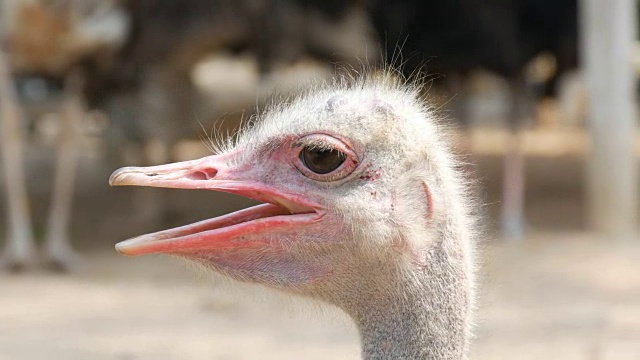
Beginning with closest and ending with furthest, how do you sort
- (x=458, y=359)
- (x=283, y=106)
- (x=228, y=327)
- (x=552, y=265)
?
(x=458, y=359) < (x=283, y=106) < (x=228, y=327) < (x=552, y=265)

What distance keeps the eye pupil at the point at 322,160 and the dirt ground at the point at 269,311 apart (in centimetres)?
34

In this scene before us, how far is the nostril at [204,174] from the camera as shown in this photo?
2.20 meters

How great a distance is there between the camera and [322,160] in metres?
2.20

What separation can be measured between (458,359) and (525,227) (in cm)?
431

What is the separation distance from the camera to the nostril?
2.20 meters

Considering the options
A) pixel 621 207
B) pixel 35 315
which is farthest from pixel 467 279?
pixel 621 207

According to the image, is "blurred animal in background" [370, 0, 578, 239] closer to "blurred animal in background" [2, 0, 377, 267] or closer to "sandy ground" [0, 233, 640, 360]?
"blurred animal in background" [2, 0, 377, 267]

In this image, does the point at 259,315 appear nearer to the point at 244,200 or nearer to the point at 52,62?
the point at 52,62

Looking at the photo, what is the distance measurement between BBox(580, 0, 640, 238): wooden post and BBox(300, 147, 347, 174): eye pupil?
3.99 meters

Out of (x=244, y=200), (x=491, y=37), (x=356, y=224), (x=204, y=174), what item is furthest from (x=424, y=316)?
(x=244, y=200)

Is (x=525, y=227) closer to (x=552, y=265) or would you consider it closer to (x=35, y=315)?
(x=552, y=265)

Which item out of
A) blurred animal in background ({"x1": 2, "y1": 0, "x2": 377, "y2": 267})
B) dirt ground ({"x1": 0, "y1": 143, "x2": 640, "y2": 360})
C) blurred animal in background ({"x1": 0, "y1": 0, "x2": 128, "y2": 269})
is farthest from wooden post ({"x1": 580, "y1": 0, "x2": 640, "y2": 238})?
blurred animal in background ({"x1": 0, "y1": 0, "x2": 128, "y2": 269})

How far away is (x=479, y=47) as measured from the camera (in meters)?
6.20

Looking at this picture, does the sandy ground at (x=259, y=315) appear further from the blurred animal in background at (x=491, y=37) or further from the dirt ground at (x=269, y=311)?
the blurred animal in background at (x=491, y=37)
